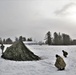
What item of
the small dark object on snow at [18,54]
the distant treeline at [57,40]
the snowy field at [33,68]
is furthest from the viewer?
the distant treeline at [57,40]

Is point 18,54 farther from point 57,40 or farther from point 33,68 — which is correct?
point 57,40

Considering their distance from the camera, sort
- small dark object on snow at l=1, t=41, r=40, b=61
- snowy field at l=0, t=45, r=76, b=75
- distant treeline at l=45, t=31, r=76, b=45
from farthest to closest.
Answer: distant treeline at l=45, t=31, r=76, b=45
small dark object on snow at l=1, t=41, r=40, b=61
snowy field at l=0, t=45, r=76, b=75

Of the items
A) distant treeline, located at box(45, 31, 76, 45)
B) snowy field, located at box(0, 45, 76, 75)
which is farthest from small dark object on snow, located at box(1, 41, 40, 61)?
distant treeline, located at box(45, 31, 76, 45)

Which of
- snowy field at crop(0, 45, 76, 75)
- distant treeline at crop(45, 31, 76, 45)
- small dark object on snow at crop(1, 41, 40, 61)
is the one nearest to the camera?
snowy field at crop(0, 45, 76, 75)

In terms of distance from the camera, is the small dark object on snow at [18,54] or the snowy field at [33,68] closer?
the snowy field at [33,68]

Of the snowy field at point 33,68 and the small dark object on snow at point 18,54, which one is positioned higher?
the small dark object on snow at point 18,54

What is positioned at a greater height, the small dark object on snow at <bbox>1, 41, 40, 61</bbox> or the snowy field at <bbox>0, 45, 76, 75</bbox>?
the small dark object on snow at <bbox>1, 41, 40, 61</bbox>

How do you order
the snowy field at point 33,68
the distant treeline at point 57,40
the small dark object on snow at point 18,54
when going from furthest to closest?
the distant treeline at point 57,40 → the small dark object on snow at point 18,54 → the snowy field at point 33,68

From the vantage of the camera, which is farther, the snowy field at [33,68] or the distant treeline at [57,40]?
the distant treeline at [57,40]

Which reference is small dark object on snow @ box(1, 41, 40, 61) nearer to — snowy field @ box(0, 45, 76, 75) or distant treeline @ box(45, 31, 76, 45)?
snowy field @ box(0, 45, 76, 75)

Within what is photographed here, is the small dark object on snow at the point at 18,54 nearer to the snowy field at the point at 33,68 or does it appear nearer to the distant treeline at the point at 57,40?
the snowy field at the point at 33,68

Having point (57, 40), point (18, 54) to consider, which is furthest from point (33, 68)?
point (57, 40)

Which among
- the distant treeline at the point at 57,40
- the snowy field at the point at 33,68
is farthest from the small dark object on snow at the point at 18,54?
the distant treeline at the point at 57,40

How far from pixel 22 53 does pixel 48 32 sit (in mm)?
126345
